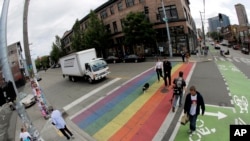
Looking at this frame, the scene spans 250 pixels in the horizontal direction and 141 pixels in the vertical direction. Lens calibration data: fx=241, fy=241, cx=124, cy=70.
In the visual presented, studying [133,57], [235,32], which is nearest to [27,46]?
[133,57]

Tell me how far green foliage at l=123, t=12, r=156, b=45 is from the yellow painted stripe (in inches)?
934

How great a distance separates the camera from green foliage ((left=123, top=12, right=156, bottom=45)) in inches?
1550

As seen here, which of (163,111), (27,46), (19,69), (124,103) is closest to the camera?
(27,46)

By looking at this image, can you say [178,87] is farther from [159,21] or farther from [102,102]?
[159,21]

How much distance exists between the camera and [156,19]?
137 feet

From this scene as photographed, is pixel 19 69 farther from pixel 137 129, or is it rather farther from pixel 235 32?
pixel 235 32

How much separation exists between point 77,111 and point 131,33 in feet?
88.3

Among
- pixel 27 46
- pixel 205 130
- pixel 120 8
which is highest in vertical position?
pixel 120 8

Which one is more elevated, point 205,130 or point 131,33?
point 131,33

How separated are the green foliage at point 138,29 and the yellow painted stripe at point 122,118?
23.7 meters

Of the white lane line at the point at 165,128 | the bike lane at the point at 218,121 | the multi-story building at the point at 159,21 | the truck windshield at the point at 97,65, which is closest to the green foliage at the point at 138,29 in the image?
the multi-story building at the point at 159,21

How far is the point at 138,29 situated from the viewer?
39.6 metres

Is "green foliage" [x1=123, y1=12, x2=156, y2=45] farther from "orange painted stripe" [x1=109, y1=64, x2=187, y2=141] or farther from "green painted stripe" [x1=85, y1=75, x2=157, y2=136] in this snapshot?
"orange painted stripe" [x1=109, y1=64, x2=187, y2=141]

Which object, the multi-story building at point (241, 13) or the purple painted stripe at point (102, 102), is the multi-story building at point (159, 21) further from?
the multi-story building at point (241, 13)
